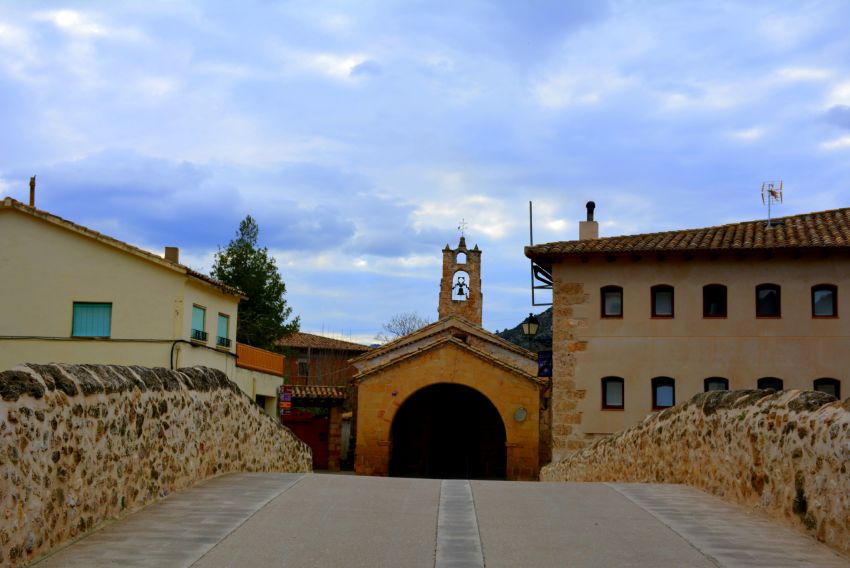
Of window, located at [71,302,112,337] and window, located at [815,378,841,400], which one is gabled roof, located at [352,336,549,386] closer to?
window, located at [71,302,112,337]

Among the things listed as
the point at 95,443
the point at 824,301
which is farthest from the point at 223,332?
the point at 95,443

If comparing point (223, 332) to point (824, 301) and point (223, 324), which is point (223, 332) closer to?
point (223, 324)

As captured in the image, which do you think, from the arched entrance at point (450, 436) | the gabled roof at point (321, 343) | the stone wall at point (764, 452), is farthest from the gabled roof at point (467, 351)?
the gabled roof at point (321, 343)

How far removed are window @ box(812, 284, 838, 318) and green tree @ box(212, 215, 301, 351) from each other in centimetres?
3115

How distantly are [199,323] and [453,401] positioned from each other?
13.3m

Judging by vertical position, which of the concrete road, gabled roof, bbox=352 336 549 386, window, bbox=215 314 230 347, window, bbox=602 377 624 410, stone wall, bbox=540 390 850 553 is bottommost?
the concrete road

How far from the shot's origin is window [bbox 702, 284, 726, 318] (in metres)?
27.2

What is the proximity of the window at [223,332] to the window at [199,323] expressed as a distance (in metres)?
1.42

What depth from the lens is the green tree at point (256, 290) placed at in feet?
167

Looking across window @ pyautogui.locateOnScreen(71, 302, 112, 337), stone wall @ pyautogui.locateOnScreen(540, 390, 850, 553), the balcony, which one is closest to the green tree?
the balcony

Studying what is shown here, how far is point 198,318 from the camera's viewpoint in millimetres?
31562

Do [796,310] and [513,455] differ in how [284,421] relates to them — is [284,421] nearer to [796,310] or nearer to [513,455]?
[513,455]

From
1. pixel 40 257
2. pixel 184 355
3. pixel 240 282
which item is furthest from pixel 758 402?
pixel 240 282

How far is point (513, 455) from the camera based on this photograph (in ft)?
109
